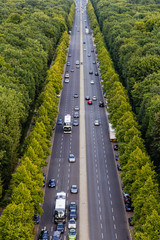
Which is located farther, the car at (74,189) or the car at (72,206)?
the car at (74,189)

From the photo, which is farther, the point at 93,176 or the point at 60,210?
the point at 93,176

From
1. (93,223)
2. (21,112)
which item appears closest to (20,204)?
(93,223)

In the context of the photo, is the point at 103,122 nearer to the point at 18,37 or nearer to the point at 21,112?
the point at 21,112

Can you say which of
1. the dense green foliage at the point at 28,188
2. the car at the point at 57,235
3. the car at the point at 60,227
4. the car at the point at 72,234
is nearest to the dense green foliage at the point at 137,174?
the car at the point at 72,234

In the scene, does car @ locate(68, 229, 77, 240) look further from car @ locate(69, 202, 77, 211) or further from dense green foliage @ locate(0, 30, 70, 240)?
dense green foliage @ locate(0, 30, 70, 240)

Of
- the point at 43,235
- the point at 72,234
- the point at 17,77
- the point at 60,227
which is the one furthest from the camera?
the point at 17,77

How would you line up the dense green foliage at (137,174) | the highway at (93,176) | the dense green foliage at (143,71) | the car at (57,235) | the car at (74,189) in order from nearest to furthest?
the dense green foliage at (137,174) < the car at (57,235) < the highway at (93,176) < the car at (74,189) < the dense green foliage at (143,71)

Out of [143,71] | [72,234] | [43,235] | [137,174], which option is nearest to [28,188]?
[43,235]

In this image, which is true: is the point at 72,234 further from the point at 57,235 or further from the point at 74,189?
the point at 74,189

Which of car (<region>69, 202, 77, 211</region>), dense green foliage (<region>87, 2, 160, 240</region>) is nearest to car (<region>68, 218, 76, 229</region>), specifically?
car (<region>69, 202, 77, 211</region>)

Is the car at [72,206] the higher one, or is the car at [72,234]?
the car at [72,206]

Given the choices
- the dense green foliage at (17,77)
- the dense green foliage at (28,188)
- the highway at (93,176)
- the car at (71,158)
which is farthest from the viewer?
the car at (71,158)

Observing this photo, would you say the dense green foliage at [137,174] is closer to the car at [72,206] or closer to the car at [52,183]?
the car at [72,206]
